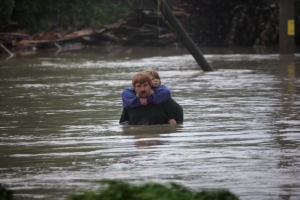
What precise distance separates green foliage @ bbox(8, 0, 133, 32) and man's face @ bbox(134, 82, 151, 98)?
33.6 metres

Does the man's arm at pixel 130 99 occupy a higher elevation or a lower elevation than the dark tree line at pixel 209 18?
higher

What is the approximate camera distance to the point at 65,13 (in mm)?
49344

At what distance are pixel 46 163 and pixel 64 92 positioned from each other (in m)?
10.00

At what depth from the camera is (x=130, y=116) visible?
43.3 feet

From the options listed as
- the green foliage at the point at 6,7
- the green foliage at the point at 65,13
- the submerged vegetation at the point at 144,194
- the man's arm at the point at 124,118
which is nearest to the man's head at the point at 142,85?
the man's arm at the point at 124,118

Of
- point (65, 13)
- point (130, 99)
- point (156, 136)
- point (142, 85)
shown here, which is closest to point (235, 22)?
point (65, 13)

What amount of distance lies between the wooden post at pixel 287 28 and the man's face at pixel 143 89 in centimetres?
2061

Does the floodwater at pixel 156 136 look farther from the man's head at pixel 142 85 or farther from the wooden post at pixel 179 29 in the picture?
the wooden post at pixel 179 29

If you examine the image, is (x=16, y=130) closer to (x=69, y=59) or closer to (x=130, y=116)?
(x=130, y=116)

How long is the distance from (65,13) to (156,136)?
3783cm

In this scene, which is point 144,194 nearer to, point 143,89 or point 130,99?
point 143,89

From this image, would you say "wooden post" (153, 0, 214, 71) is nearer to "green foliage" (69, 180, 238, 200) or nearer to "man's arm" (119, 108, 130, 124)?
"man's arm" (119, 108, 130, 124)

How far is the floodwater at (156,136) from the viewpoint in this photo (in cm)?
855

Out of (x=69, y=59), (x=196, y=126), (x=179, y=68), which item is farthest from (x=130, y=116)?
(x=69, y=59)
